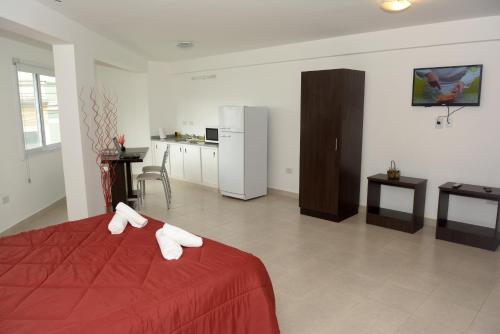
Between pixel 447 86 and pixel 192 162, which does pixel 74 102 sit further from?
pixel 447 86

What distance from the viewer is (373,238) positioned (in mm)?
4266

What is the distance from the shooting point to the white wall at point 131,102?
24.7ft

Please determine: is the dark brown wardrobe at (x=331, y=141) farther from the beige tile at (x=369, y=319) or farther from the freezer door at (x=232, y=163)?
the beige tile at (x=369, y=319)

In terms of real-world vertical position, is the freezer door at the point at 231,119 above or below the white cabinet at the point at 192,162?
above

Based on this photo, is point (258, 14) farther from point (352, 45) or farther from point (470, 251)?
point (470, 251)

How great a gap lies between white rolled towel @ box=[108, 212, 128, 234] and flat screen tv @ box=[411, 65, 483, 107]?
151 inches

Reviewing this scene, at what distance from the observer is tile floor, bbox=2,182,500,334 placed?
2.64 meters

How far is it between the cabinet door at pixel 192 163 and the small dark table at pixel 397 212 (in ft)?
11.1

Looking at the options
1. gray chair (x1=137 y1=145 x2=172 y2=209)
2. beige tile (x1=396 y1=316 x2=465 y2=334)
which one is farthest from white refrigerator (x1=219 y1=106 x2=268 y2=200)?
beige tile (x1=396 y1=316 x2=465 y2=334)

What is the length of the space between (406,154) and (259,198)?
8.26 ft

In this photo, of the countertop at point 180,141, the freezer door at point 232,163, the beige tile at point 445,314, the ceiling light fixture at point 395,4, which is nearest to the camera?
the beige tile at point 445,314

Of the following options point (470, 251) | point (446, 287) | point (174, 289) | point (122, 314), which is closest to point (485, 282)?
point (446, 287)

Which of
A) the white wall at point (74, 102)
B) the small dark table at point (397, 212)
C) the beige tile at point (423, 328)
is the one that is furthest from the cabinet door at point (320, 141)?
the white wall at point (74, 102)

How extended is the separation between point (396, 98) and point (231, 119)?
255 centimetres
